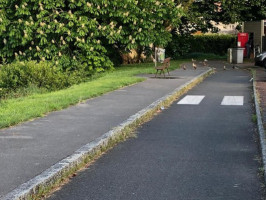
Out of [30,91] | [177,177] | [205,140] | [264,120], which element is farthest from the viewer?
[30,91]

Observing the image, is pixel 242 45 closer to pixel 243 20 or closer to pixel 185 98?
pixel 243 20

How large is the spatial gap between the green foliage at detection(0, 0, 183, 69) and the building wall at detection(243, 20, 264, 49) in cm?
1500

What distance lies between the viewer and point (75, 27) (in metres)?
24.9

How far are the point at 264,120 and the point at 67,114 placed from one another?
4.16 meters

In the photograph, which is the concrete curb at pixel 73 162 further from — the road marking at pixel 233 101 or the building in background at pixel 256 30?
the building in background at pixel 256 30

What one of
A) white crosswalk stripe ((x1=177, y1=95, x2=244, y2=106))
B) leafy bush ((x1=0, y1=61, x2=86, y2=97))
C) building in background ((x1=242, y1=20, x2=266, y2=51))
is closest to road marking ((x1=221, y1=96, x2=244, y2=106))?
white crosswalk stripe ((x1=177, y1=95, x2=244, y2=106))

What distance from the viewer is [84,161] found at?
276 inches

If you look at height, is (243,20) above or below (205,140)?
above

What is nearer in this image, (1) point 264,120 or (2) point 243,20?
(1) point 264,120

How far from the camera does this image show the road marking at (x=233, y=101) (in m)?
13.9

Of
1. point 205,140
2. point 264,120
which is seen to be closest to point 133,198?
point 205,140

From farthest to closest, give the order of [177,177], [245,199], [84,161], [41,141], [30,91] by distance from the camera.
Answer: [30,91]
[41,141]
[84,161]
[177,177]
[245,199]

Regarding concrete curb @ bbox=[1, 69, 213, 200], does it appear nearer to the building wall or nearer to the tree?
the tree

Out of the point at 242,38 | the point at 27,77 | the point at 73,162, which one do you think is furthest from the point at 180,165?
the point at 242,38
